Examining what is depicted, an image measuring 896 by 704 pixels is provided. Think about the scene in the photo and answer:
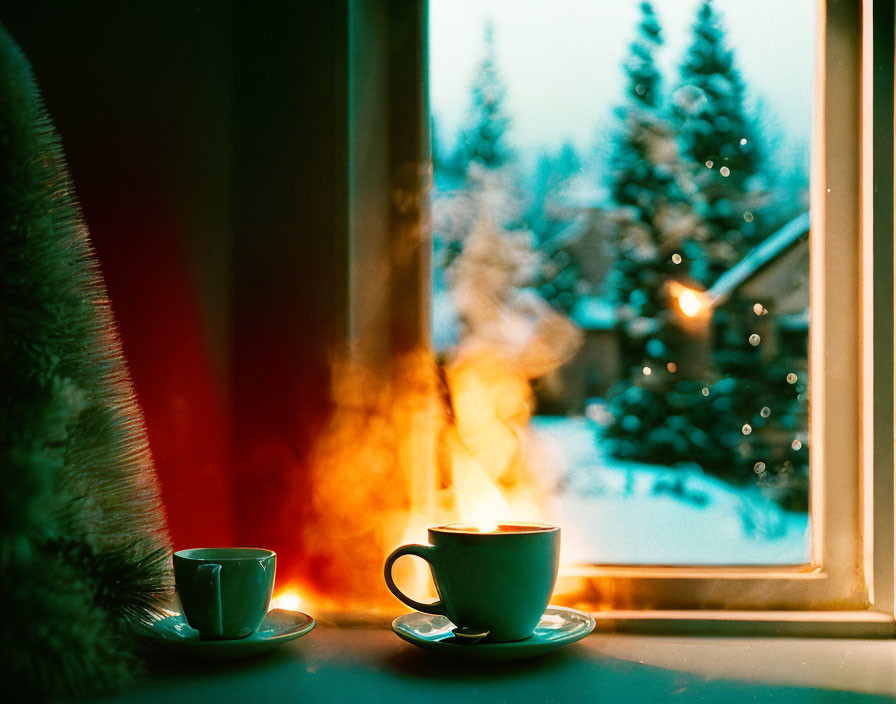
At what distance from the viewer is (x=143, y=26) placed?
93 cm

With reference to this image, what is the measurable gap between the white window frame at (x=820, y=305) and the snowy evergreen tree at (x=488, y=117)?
71mm

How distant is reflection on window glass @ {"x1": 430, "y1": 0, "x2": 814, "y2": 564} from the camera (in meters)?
0.98

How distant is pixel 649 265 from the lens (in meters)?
0.99

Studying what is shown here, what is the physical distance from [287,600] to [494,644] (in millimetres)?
302

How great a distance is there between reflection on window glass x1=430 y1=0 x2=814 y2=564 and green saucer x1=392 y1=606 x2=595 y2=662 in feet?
0.47

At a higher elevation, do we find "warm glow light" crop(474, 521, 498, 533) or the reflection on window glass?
the reflection on window glass

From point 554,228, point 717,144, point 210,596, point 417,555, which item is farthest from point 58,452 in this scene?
point 717,144

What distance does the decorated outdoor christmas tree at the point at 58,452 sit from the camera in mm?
606

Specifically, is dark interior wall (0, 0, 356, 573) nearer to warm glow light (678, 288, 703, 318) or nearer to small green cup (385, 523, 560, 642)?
small green cup (385, 523, 560, 642)

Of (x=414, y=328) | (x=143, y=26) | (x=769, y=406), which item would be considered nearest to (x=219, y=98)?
(x=143, y=26)

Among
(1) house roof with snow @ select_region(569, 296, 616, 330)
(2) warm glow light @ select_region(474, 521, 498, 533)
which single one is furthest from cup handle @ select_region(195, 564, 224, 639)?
(1) house roof with snow @ select_region(569, 296, 616, 330)

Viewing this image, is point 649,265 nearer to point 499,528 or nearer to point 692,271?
point 692,271

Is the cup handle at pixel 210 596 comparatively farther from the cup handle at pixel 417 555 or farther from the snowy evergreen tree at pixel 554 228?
the snowy evergreen tree at pixel 554 228

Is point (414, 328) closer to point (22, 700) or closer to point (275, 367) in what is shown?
point (275, 367)
